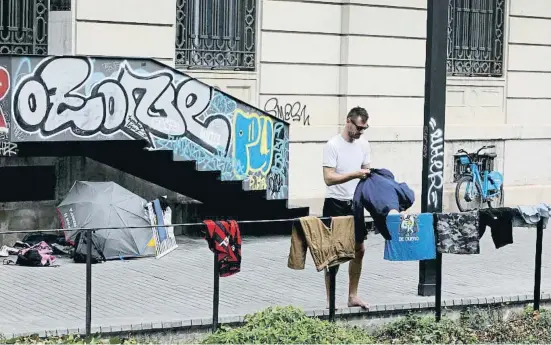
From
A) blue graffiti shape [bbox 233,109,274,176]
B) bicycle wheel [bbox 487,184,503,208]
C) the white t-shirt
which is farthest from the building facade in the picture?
the white t-shirt

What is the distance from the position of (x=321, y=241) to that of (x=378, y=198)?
669 mm

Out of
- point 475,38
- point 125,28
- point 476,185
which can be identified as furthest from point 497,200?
point 125,28

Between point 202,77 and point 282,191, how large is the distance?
186 centimetres

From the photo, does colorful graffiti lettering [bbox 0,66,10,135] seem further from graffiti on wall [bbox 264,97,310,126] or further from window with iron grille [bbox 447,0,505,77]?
window with iron grille [bbox 447,0,505,77]

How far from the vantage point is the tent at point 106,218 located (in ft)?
41.9

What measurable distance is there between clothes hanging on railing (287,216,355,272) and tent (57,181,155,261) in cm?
378

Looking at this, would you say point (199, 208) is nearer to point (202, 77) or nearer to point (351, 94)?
point (202, 77)

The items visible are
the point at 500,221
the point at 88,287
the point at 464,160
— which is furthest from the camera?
the point at 464,160

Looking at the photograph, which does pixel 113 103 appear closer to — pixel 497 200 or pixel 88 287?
pixel 88 287

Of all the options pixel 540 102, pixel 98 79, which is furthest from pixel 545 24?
pixel 98 79

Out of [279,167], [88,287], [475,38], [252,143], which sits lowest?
[88,287]

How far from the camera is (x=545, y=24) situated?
1873cm

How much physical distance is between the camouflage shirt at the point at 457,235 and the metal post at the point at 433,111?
940mm

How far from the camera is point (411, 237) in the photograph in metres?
9.90
